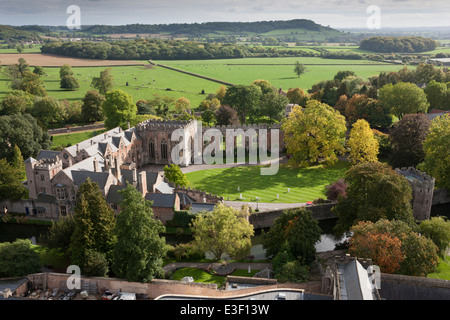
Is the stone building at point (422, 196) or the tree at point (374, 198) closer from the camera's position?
the tree at point (374, 198)

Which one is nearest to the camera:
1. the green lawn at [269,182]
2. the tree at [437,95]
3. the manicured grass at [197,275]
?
the manicured grass at [197,275]

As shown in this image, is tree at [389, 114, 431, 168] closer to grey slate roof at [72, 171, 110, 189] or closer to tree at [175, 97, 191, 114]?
grey slate roof at [72, 171, 110, 189]

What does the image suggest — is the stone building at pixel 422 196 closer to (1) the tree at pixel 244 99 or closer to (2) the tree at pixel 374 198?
(2) the tree at pixel 374 198

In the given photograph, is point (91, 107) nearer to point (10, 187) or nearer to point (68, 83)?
point (68, 83)

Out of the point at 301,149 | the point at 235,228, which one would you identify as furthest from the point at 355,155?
the point at 235,228

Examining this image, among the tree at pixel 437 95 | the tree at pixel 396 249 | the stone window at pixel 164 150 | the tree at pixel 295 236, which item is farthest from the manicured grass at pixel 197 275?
the tree at pixel 437 95

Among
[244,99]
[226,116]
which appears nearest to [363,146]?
[226,116]
